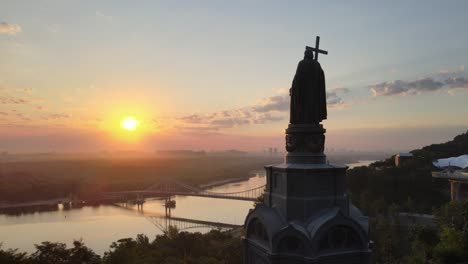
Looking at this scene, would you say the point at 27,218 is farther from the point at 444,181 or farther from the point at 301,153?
the point at 301,153

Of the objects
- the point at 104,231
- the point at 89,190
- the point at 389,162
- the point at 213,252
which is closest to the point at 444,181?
the point at 389,162

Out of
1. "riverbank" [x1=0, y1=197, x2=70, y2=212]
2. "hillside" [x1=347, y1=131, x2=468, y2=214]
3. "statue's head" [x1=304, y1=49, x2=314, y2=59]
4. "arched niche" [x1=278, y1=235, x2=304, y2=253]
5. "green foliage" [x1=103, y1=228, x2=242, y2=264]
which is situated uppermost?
"statue's head" [x1=304, y1=49, x2=314, y2=59]

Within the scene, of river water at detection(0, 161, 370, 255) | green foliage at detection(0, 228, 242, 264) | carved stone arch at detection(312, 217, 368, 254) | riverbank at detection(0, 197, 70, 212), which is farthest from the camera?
riverbank at detection(0, 197, 70, 212)

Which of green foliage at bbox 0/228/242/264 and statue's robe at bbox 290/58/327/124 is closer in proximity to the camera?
statue's robe at bbox 290/58/327/124

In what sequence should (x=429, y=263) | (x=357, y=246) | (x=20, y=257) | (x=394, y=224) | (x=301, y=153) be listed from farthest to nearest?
1. (x=394, y=224)
2. (x=20, y=257)
3. (x=429, y=263)
4. (x=301, y=153)
5. (x=357, y=246)

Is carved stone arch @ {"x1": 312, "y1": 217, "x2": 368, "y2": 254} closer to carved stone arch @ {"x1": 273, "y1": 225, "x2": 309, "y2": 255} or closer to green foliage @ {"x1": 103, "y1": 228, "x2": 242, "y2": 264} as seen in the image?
carved stone arch @ {"x1": 273, "y1": 225, "x2": 309, "y2": 255}

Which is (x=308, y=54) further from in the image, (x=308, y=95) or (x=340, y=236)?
(x=340, y=236)

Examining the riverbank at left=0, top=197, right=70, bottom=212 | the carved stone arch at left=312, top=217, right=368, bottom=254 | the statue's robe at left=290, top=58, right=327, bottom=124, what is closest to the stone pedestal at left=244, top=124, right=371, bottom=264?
the carved stone arch at left=312, top=217, right=368, bottom=254
